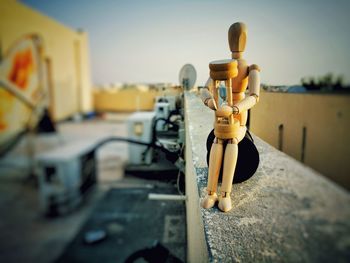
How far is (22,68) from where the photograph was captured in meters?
10.1

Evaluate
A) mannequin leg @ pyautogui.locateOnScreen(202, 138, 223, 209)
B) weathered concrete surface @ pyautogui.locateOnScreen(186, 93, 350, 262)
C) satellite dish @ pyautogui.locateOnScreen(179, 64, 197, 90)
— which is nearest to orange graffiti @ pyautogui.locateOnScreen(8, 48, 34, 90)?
satellite dish @ pyautogui.locateOnScreen(179, 64, 197, 90)

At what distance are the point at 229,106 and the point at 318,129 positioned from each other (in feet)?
1.18

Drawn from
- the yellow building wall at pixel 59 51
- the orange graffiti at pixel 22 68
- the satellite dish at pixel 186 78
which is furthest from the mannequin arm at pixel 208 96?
the yellow building wall at pixel 59 51

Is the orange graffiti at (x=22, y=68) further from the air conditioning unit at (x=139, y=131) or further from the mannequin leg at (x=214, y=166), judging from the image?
the mannequin leg at (x=214, y=166)

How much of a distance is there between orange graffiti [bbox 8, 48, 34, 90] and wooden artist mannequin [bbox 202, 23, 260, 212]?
10.8 metres

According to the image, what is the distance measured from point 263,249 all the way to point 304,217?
140mm

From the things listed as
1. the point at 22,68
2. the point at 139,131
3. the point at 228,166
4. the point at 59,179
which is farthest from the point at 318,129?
the point at 22,68

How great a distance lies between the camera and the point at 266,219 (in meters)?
0.69

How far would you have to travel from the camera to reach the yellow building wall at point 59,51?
985 centimetres

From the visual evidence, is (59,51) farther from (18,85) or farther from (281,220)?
(281,220)

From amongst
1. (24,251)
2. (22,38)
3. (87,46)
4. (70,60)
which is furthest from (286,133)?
(87,46)

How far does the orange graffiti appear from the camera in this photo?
9.58 meters

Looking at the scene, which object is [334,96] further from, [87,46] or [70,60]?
[87,46]

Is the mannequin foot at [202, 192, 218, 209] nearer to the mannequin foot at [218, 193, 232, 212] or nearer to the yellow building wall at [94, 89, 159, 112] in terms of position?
the mannequin foot at [218, 193, 232, 212]
